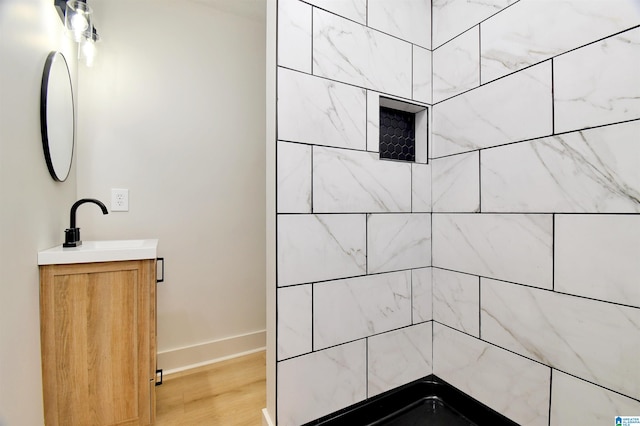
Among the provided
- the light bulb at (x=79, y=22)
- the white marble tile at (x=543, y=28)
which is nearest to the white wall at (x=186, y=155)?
the light bulb at (x=79, y=22)

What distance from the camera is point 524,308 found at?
3.68 feet

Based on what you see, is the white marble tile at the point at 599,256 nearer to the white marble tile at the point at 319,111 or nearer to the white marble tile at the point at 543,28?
the white marble tile at the point at 543,28

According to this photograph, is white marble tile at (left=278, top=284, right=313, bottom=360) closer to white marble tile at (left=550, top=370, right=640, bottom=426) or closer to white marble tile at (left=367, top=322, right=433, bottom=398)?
white marble tile at (left=367, top=322, right=433, bottom=398)

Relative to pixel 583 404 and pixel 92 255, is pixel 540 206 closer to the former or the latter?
pixel 583 404

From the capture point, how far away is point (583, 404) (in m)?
0.96

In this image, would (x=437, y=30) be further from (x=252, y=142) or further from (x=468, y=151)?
(x=252, y=142)

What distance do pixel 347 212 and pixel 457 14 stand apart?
1.11 m

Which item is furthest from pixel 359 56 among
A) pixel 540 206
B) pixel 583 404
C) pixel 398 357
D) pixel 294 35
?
pixel 583 404

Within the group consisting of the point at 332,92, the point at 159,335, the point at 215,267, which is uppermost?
the point at 332,92

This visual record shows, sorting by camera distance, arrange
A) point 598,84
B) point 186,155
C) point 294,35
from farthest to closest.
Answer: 1. point 186,155
2. point 294,35
3. point 598,84

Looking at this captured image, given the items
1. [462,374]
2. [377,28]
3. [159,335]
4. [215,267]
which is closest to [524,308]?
[462,374]

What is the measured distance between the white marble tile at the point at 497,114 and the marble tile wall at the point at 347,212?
0.47 ft

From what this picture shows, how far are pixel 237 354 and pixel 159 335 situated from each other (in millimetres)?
567

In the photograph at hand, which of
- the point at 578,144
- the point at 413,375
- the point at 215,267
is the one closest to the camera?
the point at 578,144
